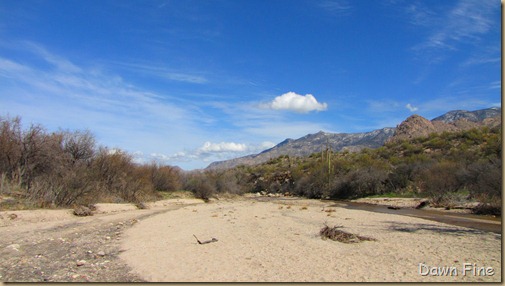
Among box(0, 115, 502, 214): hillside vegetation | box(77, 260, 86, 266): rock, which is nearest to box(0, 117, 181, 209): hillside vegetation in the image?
box(0, 115, 502, 214): hillside vegetation

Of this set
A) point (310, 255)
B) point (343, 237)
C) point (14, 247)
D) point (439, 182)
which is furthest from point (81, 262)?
point (439, 182)

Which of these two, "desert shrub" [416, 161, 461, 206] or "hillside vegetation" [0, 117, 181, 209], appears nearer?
"hillside vegetation" [0, 117, 181, 209]

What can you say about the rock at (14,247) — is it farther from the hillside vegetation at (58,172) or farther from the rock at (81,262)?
the hillside vegetation at (58,172)

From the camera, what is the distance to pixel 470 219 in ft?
58.6

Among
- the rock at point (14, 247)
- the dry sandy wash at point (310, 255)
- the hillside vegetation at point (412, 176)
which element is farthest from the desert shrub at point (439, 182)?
the rock at point (14, 247)

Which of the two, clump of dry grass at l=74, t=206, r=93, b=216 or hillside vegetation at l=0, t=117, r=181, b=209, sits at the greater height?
hillside vegetation at l=0, t=117, r=181, b=209

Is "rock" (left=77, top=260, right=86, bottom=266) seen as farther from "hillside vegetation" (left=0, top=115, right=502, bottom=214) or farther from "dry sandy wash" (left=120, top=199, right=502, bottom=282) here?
"hillside vegetation" (left=0, top=115, right=502, bottom=214)

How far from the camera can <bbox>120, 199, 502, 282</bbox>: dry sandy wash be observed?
25.7 ft

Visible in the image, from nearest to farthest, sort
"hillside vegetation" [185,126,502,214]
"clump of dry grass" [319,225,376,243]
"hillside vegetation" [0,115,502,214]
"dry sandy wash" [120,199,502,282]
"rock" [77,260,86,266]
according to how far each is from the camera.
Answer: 1. "dry sandy wash" [120,199,502,282]
2. "rock" [77,260,86,266]
3. "clump of dry grass" [319,225,376,243]
4. "hillside vegetation" [0,115,502,214]
5. "hillside vegetation" [185,126,502,214]

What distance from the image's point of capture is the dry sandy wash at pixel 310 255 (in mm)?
7820

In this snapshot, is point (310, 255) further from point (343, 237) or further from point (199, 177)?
point (199, 177)

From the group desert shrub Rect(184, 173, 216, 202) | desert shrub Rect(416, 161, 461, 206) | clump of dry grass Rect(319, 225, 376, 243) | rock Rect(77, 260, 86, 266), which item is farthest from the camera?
desert shrub Rect(184, 173, 216, 202)

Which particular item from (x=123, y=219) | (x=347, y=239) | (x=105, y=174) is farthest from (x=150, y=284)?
(x=105, y=174)

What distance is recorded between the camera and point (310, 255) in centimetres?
973
